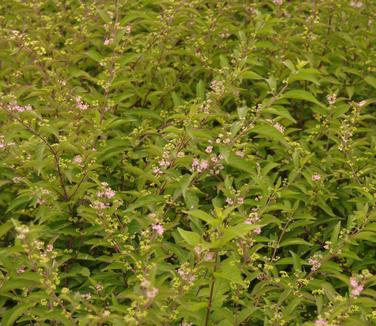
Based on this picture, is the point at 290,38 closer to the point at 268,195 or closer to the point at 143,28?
the point at 143,28

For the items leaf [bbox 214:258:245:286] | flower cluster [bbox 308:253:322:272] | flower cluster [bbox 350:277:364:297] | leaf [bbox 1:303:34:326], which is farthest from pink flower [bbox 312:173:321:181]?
leaf [bbox 1:303:34:326]

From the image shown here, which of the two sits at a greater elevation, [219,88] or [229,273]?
[219,88]

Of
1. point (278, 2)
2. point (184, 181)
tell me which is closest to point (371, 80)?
point (278, 2)

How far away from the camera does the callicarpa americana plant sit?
2.92 metres

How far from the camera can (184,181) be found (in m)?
3.34

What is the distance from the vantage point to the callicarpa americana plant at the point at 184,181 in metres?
2.92

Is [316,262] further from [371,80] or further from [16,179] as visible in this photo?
[371,80]

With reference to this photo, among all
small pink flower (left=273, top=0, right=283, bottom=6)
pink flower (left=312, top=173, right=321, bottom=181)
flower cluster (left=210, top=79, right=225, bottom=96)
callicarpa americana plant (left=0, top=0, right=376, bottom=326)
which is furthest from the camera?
small pink flower (left=273, top=0, right=283, bottom=6)

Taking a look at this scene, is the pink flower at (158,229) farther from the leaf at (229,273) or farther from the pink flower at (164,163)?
the pink flower at (164,163)

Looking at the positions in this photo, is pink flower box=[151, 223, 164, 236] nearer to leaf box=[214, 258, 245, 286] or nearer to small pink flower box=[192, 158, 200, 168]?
leaf box=[214, 258, 245, 286]

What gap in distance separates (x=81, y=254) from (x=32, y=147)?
2.17 feet

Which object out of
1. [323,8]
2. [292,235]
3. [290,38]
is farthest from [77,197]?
[323,8]

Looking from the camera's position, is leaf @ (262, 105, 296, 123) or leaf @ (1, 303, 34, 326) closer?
leaf @ (1, 303, 34, 326)

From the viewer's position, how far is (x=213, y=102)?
380 cm
